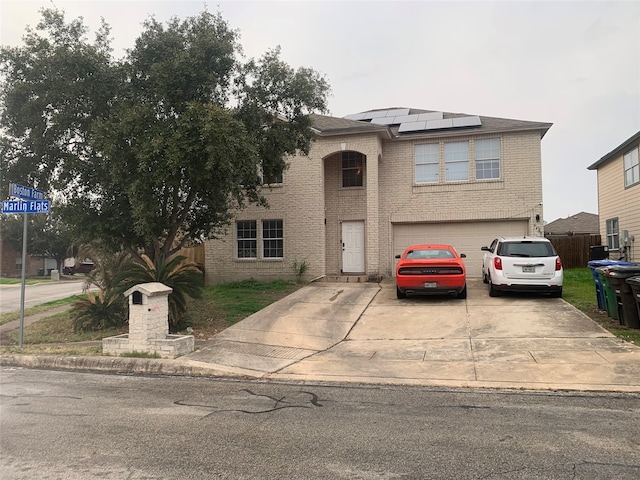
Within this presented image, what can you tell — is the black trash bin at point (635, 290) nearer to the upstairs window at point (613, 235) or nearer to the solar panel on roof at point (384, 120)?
the solar panel on roof at point (384, 120)

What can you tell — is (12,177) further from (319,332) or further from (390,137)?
(390,137)

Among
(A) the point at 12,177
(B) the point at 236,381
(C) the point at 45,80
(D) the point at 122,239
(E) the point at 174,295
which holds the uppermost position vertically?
(C) the point at 45,80

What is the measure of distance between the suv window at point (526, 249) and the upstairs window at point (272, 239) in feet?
28.5

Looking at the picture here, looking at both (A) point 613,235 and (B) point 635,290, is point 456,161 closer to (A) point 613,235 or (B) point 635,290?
(A) point 613,235

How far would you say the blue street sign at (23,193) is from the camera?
9.23 meters

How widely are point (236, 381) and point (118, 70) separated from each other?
8.04 m

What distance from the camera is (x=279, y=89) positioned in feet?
43.6

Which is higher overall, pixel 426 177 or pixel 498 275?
pixel 426 177

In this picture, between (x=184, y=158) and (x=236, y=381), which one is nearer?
(x=236, y=381)

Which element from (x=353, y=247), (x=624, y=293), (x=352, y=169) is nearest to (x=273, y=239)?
(x=353, y=247)

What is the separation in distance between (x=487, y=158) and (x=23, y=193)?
15.0 metres

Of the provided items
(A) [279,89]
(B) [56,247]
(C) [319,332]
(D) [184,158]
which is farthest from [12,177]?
(B) [56,247]

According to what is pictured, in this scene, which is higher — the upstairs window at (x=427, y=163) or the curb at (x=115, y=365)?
the upstairs window at (x=427, y=163)

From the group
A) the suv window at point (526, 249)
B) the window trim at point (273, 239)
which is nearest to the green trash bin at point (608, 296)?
the suv window at point (526, 249)
